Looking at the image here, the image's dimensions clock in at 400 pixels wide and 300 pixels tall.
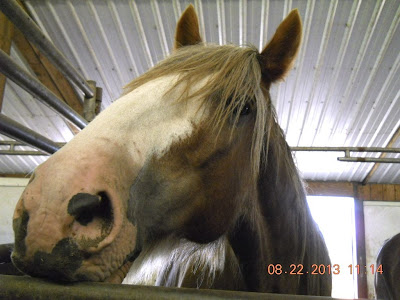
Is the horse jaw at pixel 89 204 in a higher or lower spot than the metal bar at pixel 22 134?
lower

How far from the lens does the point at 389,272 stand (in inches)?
141

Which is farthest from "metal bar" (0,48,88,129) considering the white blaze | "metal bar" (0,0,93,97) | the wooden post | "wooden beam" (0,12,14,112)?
the wooden post

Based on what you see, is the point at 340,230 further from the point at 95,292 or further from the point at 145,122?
the point at 95,292

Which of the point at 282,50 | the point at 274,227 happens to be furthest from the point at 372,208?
the point at 282,50

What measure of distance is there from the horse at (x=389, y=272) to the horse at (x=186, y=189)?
192cm

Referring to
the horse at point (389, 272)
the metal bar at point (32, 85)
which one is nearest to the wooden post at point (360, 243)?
the horse at point (389, 272)

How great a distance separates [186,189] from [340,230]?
851 cm

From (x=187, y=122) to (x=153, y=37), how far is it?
311 cm

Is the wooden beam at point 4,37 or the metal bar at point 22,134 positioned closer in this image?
the metal bar at point 22,134

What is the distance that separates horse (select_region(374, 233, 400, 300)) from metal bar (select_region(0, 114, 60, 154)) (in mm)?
3320

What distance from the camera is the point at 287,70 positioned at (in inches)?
62.9

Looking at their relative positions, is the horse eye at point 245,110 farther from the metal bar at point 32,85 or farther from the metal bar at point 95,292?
the metal bar at point 32,85

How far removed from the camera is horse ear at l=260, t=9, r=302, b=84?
1.54m

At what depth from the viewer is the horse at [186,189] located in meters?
0.80
